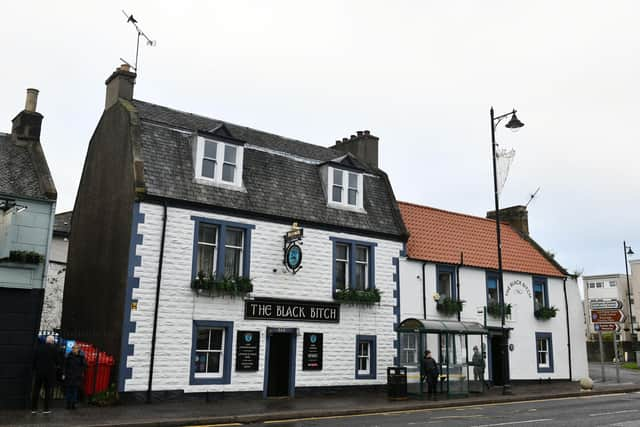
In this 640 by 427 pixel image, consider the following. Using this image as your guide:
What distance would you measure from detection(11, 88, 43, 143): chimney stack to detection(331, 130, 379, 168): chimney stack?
1401 centimetres

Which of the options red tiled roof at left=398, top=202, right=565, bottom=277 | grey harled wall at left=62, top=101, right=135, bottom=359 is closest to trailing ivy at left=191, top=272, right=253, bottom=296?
grey harled wall at left=62, top=101, right=135, bottom=359

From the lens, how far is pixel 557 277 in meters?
32.2

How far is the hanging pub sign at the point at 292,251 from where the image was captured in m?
21.7

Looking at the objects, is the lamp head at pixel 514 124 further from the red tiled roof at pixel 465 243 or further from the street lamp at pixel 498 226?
the red tiled roof at pixel 465 243

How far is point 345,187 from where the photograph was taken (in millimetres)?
24891

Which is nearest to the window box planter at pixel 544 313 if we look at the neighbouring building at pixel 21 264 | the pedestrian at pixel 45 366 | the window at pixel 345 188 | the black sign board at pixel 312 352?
the window at pixel 345 188

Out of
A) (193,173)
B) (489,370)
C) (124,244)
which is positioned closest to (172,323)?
(124,244)

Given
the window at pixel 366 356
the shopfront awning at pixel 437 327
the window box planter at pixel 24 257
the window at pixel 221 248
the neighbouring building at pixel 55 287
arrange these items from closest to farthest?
→ the window box planter at pixel 24 257 < the window at pixel 221 248 < the shopfront awning at pixel 437 327 < the window at pixel 366 356 < the neighbouring building at pixel 55 287

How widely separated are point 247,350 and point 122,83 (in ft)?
35.1

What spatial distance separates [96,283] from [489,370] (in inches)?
694

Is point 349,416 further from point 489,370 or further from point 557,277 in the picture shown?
point 557,277

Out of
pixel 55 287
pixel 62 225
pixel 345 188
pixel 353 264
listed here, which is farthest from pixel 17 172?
pixel 62 225

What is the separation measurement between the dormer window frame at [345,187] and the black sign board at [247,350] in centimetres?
643

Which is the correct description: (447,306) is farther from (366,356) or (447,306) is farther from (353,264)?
(353,264)
